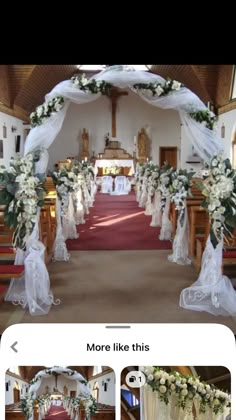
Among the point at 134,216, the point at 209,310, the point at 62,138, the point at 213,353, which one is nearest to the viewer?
the point at 213,353

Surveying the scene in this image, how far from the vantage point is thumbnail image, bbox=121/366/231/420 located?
64.3 inches

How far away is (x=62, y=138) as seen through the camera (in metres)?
4.76

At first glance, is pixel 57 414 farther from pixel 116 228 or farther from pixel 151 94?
pixel 116 228

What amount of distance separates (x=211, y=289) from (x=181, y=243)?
124 cm

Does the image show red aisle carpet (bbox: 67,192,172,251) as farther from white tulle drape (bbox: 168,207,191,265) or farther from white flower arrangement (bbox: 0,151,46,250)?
white flower arrangement (bbox: 0,151,46,250)

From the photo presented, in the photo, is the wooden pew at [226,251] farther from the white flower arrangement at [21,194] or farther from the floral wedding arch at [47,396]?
the floral wedding arch at [47,396]

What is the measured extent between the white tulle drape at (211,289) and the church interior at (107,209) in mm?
112

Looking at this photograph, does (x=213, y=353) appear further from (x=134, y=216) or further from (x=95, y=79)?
(x=134, y=216)

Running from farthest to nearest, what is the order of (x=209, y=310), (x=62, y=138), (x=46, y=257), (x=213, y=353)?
1. (x=62, y=138)
2. (x=46, y=257)
3. (x=209, y=310)
4. (x=213, y=353)

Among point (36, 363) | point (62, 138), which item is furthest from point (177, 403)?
point (62, 138)

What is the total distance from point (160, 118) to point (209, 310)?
3460mm

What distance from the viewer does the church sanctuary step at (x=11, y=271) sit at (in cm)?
335

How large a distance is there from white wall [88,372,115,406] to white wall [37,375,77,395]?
8 cm

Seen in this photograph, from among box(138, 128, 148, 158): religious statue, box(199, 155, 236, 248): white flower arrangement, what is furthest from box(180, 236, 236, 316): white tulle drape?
box(138, 128, 148, 158): religious statue
